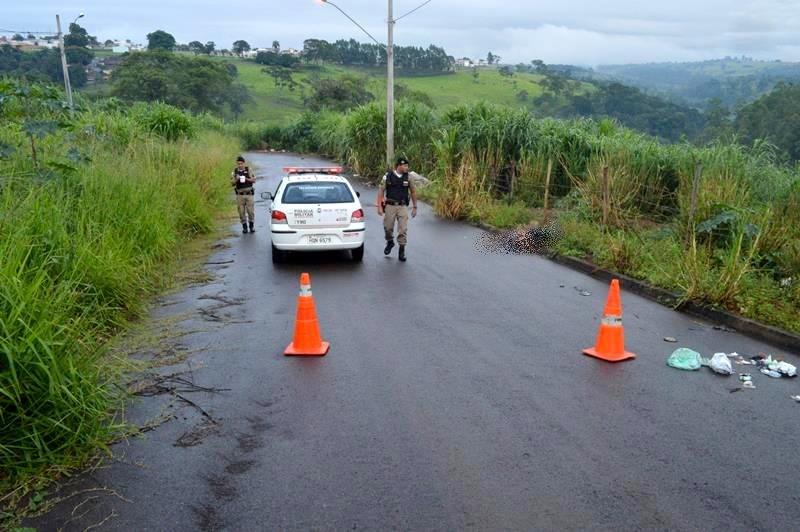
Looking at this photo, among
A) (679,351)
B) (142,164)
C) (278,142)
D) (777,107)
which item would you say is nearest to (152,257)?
(142,164)

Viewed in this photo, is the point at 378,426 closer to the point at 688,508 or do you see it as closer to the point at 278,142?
the point at 688,508

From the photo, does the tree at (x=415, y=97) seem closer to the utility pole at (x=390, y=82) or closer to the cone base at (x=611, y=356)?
the utility pole at (x=390, y=82)

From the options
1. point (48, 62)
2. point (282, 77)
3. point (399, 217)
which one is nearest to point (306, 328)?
point (399, 217)

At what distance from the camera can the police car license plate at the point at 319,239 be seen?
11.5 meters

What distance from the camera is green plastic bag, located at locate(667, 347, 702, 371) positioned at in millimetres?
6605

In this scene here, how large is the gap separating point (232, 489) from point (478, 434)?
187 centimetres

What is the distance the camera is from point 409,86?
8838 centimetres

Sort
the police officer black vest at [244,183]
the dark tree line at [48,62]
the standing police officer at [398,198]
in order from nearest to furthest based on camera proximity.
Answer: the standing police officer at [398,198]
the police officer black vest at [244,183]
the dark tree line at [48,62]

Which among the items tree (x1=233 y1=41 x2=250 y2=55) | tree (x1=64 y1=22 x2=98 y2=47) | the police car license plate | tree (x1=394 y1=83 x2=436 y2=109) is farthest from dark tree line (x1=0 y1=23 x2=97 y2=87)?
tree (x1=233 y1=41 x2=250 y2=55)

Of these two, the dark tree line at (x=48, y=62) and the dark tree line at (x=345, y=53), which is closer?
the dark tree line at (x=48, y=62)

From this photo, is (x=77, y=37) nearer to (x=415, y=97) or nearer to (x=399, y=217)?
(x=415, y=97)

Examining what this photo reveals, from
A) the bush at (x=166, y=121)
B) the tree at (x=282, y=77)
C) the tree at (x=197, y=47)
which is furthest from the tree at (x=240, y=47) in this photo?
the bush at (x=166, y=121)

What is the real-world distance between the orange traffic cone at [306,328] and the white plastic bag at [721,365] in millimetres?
3937

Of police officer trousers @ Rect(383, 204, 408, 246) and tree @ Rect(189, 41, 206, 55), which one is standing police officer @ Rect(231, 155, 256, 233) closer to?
police officer trousers @ Rect(383, 204, 408, 246)
